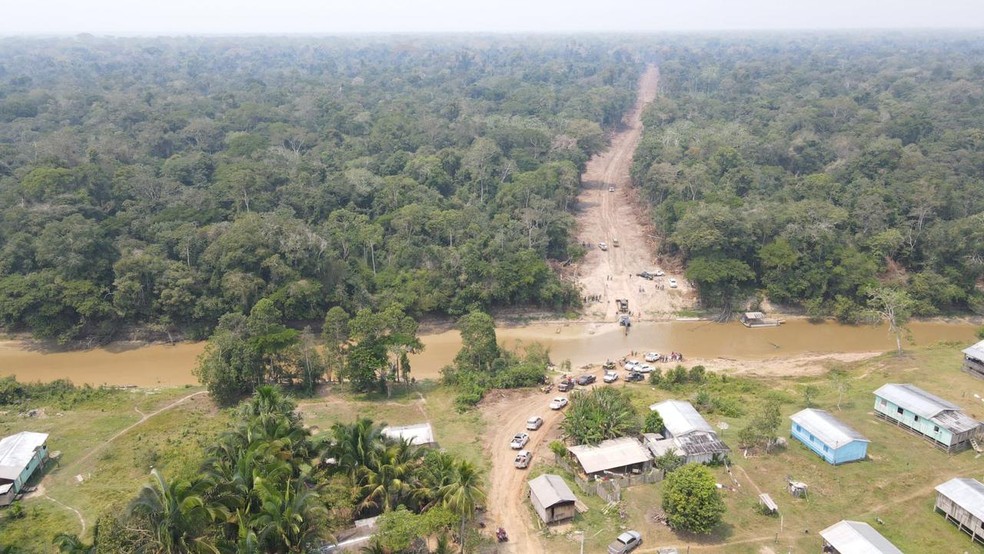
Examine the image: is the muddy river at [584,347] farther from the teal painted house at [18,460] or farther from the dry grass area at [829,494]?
the teal painted house at [18,460]

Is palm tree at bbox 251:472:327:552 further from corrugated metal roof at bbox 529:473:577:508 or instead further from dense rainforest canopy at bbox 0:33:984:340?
dense rainforest canopy at bbox 0:33:984:340

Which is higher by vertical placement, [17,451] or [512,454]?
[17,451]

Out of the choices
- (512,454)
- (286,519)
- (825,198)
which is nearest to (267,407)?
(286,519)

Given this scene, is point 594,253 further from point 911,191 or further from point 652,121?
point 652,121

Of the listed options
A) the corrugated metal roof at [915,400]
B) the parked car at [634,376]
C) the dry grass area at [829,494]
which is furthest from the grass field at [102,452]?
the corrugated metal roof at [915,400]

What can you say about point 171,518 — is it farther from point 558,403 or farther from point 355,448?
point 558,403

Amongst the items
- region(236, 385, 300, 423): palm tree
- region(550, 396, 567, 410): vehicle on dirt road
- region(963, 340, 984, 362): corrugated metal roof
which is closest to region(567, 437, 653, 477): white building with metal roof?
region(550, 396, 567, 410): vehicle on dirt road

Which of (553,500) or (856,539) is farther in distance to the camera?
(553,500)
